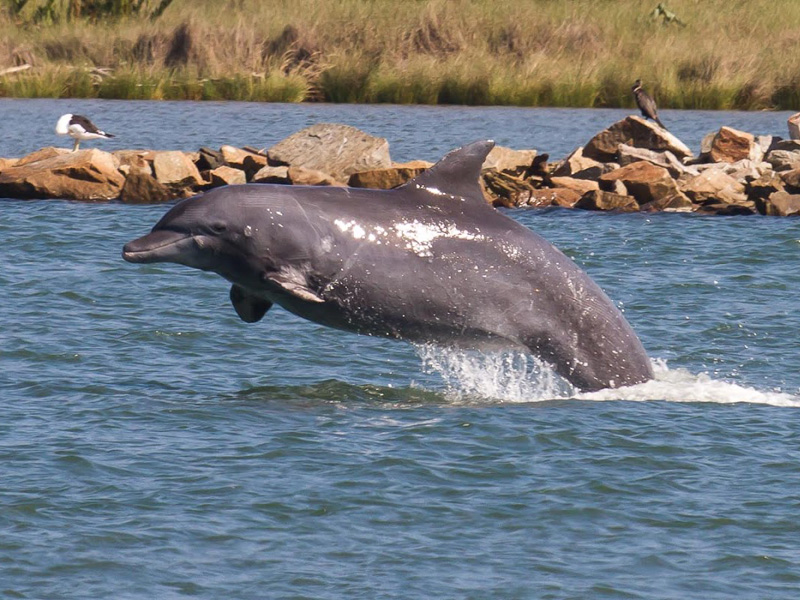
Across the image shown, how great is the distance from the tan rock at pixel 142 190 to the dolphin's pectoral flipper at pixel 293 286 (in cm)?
1344

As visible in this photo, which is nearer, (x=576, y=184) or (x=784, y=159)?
(x=576, y=184)

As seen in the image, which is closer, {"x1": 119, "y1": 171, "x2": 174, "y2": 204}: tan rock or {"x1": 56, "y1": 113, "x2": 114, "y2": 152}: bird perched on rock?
{"x1": 119, "y1": 171, "x2": 174, "y2": 204}: tan rock

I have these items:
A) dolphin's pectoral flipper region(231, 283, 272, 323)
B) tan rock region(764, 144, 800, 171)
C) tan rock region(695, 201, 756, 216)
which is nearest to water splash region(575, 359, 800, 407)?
dolphin's pectoral flipper region(231, 283, 272, 323)

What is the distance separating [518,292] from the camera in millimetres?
Result: 10109

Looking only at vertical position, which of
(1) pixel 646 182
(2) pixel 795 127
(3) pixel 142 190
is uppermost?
(2) pixel 795 127

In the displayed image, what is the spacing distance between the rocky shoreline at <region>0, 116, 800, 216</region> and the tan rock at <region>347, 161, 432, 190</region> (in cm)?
2

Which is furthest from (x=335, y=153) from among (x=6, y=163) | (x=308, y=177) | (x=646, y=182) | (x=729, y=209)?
(x=729, y=209)

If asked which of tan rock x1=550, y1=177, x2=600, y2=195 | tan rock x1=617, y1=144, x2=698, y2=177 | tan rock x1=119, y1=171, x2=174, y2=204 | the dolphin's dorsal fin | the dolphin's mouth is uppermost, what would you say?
the dolphin's dorsal fin

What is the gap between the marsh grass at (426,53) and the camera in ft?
130

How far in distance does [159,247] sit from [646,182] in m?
14.1

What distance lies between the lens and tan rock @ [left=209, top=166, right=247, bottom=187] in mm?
23125

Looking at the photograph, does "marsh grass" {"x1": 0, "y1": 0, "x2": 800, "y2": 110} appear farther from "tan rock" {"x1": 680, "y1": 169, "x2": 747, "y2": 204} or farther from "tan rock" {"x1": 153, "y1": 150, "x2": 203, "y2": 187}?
"tan rock" {"x1": 153, "y1": 150, "x2": 203, "y2": 187}

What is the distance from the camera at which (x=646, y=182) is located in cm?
2264

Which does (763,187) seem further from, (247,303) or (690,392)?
(247,303)
